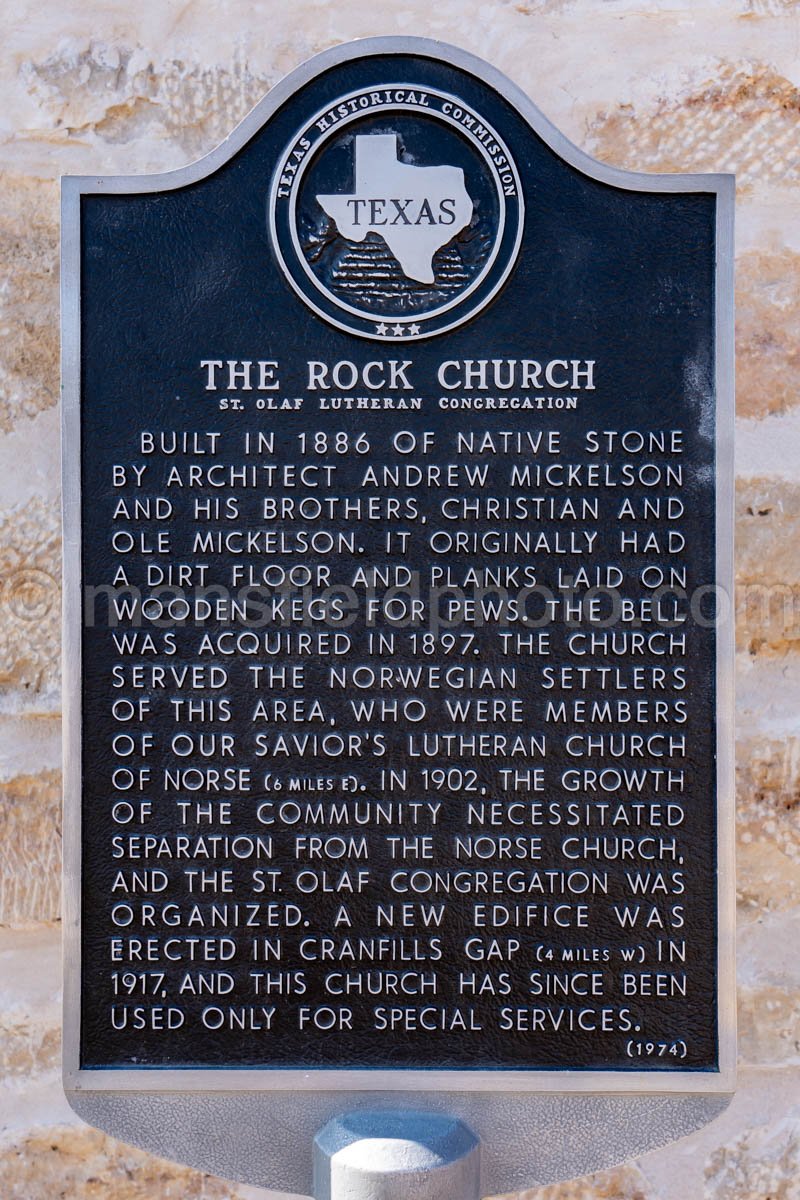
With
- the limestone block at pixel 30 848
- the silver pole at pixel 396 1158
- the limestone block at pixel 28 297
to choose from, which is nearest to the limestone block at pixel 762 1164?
the silver pole at pixel 396 1158

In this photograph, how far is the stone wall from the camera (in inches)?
111

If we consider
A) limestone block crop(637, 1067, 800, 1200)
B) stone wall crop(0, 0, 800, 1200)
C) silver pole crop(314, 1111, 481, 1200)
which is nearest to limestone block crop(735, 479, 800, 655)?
stone wall crop(0, 0, 800, 1200)

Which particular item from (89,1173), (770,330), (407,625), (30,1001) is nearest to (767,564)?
(770,330)

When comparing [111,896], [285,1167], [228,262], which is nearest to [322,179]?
[228,262]

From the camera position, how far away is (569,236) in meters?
2.61

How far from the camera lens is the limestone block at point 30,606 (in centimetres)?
287

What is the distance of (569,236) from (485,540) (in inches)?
30.8

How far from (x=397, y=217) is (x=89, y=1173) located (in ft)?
8.84

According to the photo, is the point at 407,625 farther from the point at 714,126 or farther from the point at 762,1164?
the point at 762,1164

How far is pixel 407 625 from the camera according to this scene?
2592 millimetres

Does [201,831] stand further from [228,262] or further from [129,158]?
[129,158]

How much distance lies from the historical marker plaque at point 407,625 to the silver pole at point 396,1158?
11cm

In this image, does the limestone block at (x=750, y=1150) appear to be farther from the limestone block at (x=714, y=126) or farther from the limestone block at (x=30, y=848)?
the limestone block at (x=714, y=126)

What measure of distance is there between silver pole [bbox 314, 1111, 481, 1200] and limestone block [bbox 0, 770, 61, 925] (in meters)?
0.99
